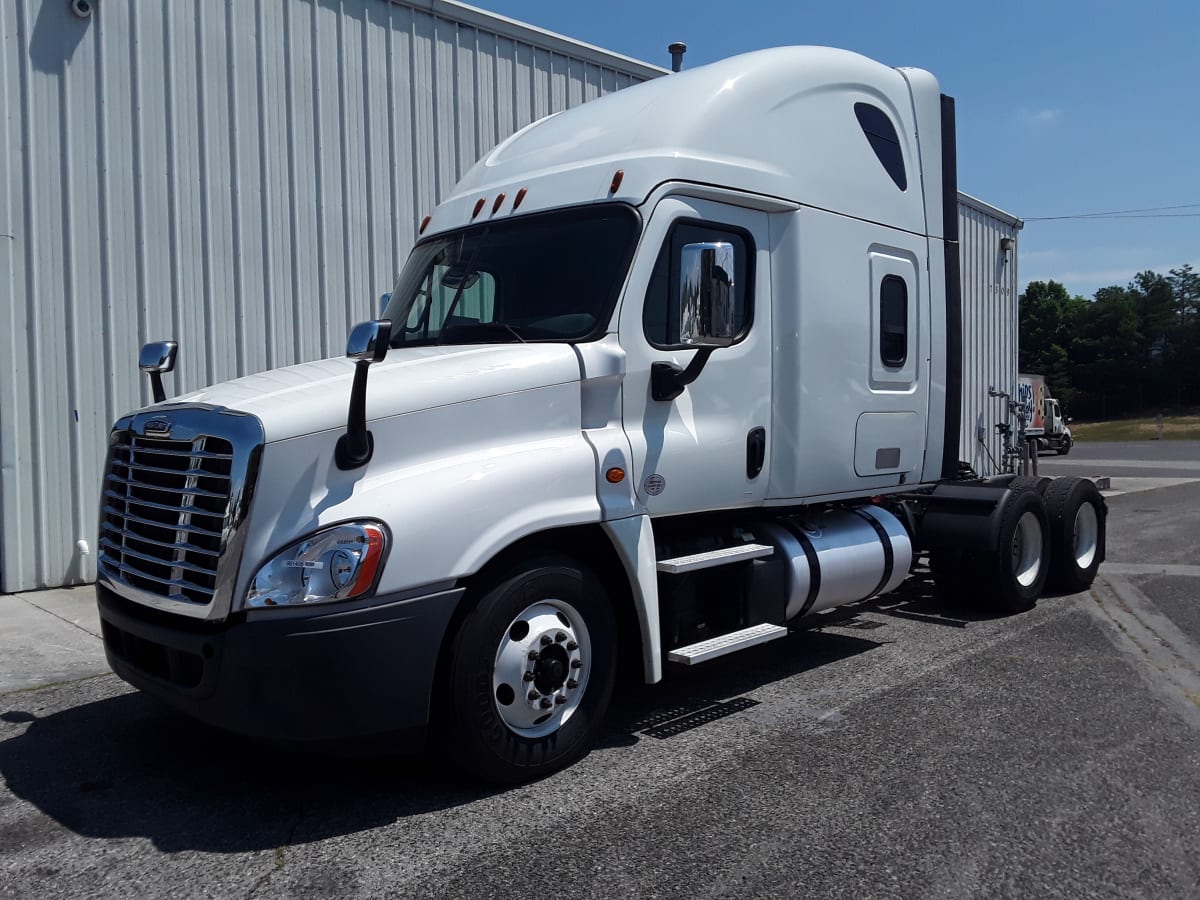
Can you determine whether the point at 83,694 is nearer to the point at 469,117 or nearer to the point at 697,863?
the point at 697,863

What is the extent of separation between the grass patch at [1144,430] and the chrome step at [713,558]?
51.8m

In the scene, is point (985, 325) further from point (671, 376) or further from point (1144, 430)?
point (1144, 430)

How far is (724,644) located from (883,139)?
370 centimetres

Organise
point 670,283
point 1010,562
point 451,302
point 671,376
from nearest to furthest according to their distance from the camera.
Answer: point 671,376 < point 670,283 < point 451,302 < point 1010,562

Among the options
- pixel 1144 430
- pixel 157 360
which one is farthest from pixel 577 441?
pixel 1144 430

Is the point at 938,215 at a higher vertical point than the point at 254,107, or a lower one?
lower

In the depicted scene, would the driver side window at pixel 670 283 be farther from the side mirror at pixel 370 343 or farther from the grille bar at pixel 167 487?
the grille bar at pixel 167 487

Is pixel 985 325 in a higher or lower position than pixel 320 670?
higher

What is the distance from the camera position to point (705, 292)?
468 cm

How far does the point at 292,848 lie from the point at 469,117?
937 cm

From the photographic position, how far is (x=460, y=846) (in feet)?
12.3

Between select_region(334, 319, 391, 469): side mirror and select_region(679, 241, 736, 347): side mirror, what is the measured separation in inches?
57.3

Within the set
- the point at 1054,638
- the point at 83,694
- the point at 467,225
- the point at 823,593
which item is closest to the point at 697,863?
the point at 823,593

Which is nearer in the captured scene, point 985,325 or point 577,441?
point 577,441
